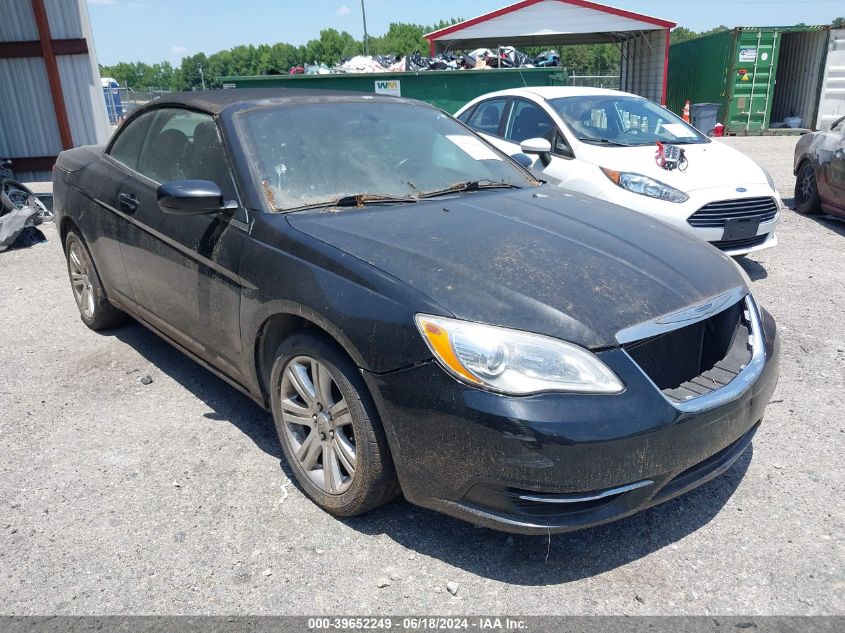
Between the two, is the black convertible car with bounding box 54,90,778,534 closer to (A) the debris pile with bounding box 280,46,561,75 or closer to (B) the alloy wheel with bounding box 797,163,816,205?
(B) the alloy wheel with bounding box 797,163,816,205

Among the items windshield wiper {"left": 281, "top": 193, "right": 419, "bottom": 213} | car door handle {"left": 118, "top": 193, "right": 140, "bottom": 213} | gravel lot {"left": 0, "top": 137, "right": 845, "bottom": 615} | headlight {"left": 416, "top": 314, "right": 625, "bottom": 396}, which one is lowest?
gravel lot {"left": 0, "top": 137, "right": 845, "bottom": 615}

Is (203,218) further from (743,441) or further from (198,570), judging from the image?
(743,441)

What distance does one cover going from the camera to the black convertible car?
7.34ft

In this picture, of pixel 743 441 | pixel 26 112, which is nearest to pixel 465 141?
pixel 743 441

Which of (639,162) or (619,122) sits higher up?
(619,122)

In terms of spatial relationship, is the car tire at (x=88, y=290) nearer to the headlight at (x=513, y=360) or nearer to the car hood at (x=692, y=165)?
the headlight at (x=513, y=360)

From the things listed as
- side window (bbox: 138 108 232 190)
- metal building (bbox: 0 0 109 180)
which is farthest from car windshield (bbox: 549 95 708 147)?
metal building (bbox: 0 0 109 180)

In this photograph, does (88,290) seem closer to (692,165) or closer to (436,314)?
(436,314)

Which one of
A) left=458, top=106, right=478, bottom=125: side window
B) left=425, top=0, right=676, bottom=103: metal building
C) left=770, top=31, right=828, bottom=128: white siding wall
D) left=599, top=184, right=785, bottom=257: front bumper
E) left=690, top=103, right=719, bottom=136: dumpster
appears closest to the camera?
left=599, top=184, right=785, bottom=257: front bumper

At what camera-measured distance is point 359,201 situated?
317 cm

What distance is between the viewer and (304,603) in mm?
2381

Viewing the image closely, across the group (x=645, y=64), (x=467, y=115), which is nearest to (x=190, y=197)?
(x=467, y=115)

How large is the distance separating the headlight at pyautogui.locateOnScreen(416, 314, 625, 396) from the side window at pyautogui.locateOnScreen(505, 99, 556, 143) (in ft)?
16.1

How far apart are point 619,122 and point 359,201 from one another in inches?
178
